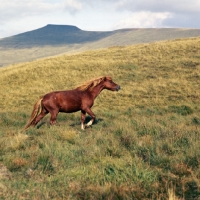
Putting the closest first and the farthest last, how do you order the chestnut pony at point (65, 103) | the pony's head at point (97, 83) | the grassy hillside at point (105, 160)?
the grassy hillside at point (105, 160) → the chestnut pony at point (65, 103) → the pony's head at point (97, 83)

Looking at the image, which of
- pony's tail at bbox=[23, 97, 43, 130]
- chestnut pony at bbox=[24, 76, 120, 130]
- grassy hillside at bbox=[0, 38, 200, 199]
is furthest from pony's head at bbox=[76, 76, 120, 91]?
pony's tail at bbox=[23, 97, 43, 130]

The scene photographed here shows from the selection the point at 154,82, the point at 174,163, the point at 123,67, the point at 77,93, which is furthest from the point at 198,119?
the point at 123,67

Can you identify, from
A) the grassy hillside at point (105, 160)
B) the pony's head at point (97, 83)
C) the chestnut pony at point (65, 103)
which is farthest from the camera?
the pony's head at point (97, 83)

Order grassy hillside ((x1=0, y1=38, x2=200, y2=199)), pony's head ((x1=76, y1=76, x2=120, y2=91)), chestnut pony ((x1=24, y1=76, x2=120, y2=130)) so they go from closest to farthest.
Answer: grassy hillside ((x1=0, y1=38, x2=200, y2=199)), chestnut pony ((x1=24, y1=76, x2=120, y2=130)), pony's head ((x1=76, y1=76, x2=120, y2=91))

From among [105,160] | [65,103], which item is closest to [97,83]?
[65,103]

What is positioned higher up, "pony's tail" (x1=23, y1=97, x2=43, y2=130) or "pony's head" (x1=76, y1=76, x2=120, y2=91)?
"pony's head" (x1=76, y1=76, x2=120, y2=91)

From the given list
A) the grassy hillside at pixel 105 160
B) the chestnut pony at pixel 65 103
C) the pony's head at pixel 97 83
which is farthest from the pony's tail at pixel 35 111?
the pony's head at pixel 97 83

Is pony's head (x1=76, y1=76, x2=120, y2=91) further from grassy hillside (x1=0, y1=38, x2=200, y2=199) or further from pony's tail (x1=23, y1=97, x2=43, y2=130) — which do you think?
pony's tail (x1=23, y1=97, x2=43, y2=130)

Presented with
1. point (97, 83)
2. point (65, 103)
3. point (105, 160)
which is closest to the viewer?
point (105, 160)

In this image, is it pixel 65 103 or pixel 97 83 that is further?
pixel 97 83

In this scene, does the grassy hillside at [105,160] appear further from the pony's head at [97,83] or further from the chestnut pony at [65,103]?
the pony's head at [97,83]

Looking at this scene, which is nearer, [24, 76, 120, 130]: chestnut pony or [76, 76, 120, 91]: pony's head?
[24, 76, 120, 130]: chestnut pony

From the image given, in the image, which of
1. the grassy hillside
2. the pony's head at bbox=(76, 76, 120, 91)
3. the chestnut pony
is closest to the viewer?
the grassy hillside

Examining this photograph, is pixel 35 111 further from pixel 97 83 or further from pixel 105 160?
pixel 105 160
